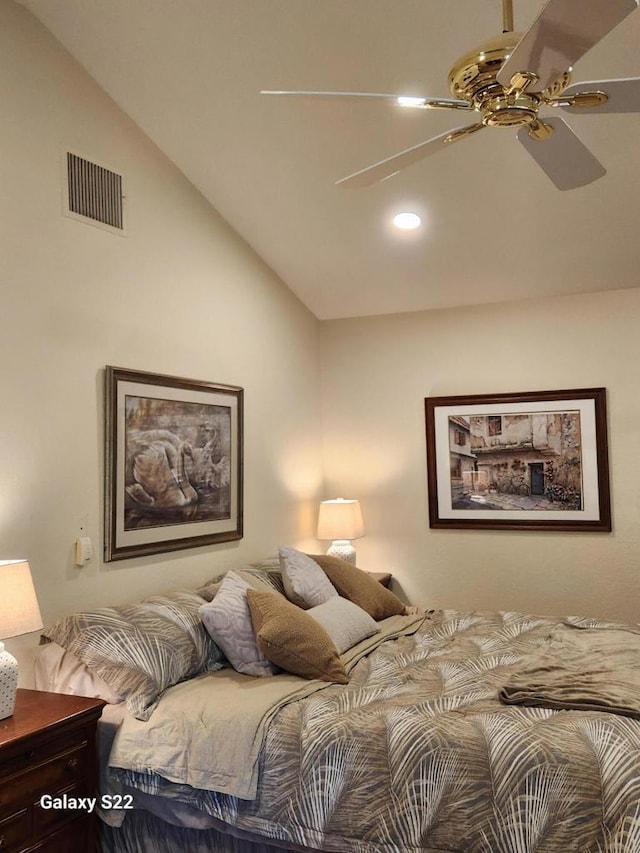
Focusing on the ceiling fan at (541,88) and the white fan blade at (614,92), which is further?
the white fan blade at (614,92)

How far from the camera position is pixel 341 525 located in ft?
16.0

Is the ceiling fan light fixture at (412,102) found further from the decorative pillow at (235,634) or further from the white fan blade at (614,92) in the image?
the decorative pillow at (235,634)

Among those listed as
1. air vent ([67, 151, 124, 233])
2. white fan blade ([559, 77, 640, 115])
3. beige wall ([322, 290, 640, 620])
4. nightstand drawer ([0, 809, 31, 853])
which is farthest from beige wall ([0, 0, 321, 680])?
white fan blade ([559, 77, 640, 115])

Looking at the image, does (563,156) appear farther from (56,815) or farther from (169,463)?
(56,815)

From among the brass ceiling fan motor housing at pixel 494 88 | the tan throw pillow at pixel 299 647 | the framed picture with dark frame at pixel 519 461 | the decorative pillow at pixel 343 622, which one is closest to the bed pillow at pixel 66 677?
the tan throw pillow at pixel 299 647

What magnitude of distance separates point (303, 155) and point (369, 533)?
8.87 ft

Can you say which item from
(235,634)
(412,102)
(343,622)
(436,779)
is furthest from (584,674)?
(412,102)

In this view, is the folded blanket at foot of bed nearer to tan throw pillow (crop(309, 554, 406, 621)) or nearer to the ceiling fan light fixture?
tan throw pillow (crop(309, 554, 406, 621))

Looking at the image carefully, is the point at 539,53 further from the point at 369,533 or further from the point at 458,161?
the point at 369,533

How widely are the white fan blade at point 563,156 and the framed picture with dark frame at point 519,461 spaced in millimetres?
2506

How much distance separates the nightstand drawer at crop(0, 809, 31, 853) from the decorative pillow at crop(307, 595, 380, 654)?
1.32m

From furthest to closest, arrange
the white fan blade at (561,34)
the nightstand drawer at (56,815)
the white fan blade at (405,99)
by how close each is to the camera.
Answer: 1. the nightstand drawer at (56,815)
2. the white fan blade at (405,99)
3. the white fan blade at (561,34)

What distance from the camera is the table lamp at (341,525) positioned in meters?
4.84

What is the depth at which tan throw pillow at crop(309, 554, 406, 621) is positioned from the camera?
375 cm
